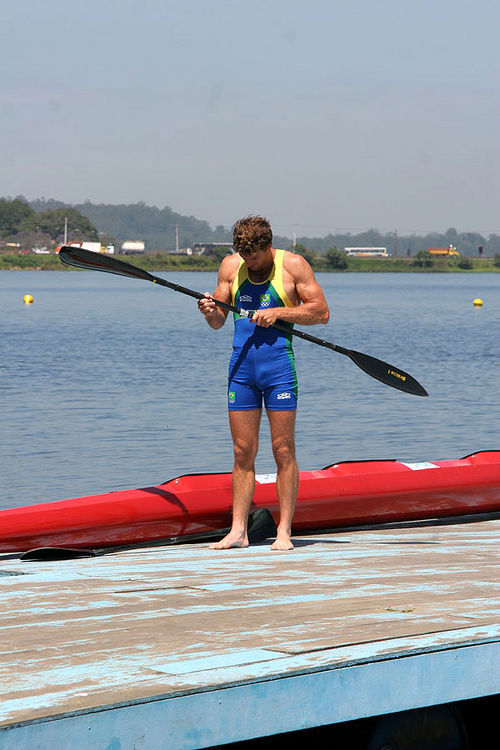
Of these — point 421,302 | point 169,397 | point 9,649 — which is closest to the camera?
point 9,649

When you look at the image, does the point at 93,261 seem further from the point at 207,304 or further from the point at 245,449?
the point at 245,449

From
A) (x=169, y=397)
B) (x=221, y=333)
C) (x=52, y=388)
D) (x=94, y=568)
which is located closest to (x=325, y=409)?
(x=169, y=397)

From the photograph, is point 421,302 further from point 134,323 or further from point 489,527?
point 489,527

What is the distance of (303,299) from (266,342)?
298 millimetres

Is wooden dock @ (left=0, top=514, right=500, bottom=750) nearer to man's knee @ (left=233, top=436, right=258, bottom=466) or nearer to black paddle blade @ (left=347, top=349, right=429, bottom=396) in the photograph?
man's knee @ (left=233, top=436, right=258, bottom=466)

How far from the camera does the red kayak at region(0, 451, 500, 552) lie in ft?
21.1

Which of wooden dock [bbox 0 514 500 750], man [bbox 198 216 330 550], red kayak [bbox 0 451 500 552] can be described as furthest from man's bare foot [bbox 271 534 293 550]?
red kayak [bbox 0 451 500 552]

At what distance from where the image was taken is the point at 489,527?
22.1ft

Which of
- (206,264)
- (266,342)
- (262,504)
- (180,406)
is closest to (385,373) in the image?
(262,504)

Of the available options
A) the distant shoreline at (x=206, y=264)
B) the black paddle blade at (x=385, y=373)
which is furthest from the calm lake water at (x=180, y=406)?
the distant shoreline at (x=206, y=264)

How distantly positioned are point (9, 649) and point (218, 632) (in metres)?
0.65

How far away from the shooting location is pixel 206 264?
164 meters

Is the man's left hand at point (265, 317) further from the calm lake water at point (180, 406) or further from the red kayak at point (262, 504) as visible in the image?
the calm lake water at point (180, 406)

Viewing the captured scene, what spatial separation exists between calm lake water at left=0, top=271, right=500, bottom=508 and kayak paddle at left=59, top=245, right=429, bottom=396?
6.10 metres
